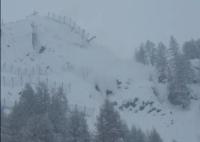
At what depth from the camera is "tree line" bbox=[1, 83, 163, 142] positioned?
37.9m

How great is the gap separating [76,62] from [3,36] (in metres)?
26.0

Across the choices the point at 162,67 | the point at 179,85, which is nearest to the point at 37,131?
the point at 179,85

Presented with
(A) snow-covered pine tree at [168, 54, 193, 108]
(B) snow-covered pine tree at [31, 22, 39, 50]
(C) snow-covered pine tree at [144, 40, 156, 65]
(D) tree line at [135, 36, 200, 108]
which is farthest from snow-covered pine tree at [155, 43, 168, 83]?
(B) snow-covered pine tree at [31, 22, 39, 50]

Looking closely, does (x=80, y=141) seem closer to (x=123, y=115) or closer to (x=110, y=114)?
(x=110, y=114)

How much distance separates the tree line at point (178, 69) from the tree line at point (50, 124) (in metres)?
40.4

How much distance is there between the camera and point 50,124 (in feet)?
132

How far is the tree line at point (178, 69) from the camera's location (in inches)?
3649

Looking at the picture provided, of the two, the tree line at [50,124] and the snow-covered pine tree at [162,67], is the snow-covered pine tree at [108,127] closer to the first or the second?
the tree line at [50,124]

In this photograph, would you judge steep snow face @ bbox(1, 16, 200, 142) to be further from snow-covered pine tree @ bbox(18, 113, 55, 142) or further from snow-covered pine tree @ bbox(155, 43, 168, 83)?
snow-covered pine tree @ bbox(18, 113, 55, 142)

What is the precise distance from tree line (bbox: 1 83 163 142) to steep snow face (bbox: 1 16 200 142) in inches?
1153

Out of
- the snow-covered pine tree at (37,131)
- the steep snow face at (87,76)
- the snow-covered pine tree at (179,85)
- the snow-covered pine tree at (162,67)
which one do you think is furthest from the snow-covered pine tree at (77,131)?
the snow-covered pine tree at (162,67)

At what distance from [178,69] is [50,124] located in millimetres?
58646

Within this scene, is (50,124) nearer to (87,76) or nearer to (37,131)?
(37,131)

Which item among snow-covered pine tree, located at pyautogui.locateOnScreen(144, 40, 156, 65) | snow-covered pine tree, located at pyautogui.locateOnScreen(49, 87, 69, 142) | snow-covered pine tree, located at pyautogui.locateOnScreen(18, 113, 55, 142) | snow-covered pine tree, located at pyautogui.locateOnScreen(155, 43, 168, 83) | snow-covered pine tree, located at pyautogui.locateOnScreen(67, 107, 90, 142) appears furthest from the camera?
snow-covered pine tree, located at pyautogui.locateOnScreen(144, 40, 156, 65)
